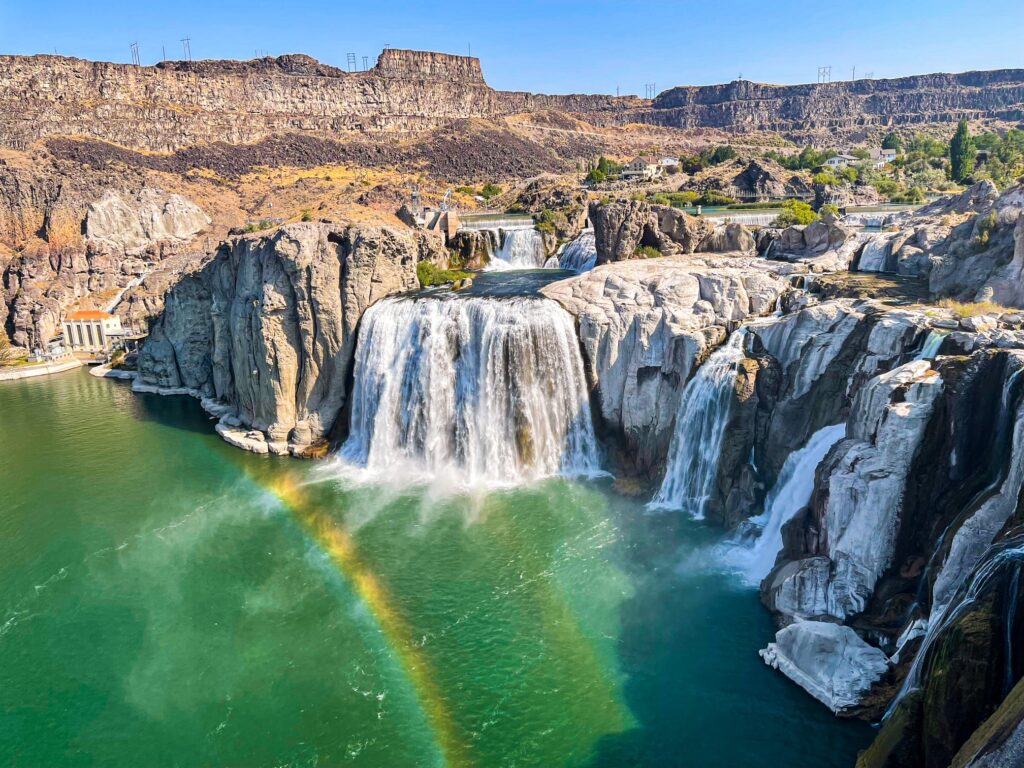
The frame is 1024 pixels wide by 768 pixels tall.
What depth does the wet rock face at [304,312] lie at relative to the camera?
3019 cm

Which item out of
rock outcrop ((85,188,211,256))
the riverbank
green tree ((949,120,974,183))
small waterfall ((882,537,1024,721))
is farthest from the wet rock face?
green tree ((949,120,974,183))

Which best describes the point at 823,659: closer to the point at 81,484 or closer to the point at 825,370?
the point at 825,370

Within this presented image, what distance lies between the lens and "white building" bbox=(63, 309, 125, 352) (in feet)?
164

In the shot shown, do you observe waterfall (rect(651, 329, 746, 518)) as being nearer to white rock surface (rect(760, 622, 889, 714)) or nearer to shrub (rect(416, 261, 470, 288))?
→ white rock surface (rect(760, 622, 889, 714))

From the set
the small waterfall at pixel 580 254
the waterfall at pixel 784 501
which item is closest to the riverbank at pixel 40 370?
the small waterfall at pixel 580 254

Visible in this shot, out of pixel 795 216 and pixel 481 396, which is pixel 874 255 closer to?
pixel 795 216

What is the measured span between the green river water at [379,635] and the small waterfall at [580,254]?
1792 cm

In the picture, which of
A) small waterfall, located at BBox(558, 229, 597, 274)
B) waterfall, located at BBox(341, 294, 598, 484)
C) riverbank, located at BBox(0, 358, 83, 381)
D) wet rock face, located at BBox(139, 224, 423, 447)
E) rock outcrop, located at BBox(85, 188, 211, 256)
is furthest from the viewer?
rock outcrop, located at BBox(85, 188, 211, 256)

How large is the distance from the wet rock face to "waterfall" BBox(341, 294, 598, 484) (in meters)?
2.69

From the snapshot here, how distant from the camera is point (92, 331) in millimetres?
50469

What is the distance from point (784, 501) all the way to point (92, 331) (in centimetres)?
4909

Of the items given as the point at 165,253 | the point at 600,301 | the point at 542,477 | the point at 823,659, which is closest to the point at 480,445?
the point at 542,477

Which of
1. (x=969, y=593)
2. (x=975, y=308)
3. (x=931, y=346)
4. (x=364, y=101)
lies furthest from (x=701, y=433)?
(x=364, y=101)

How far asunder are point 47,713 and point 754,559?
18.2 meters
